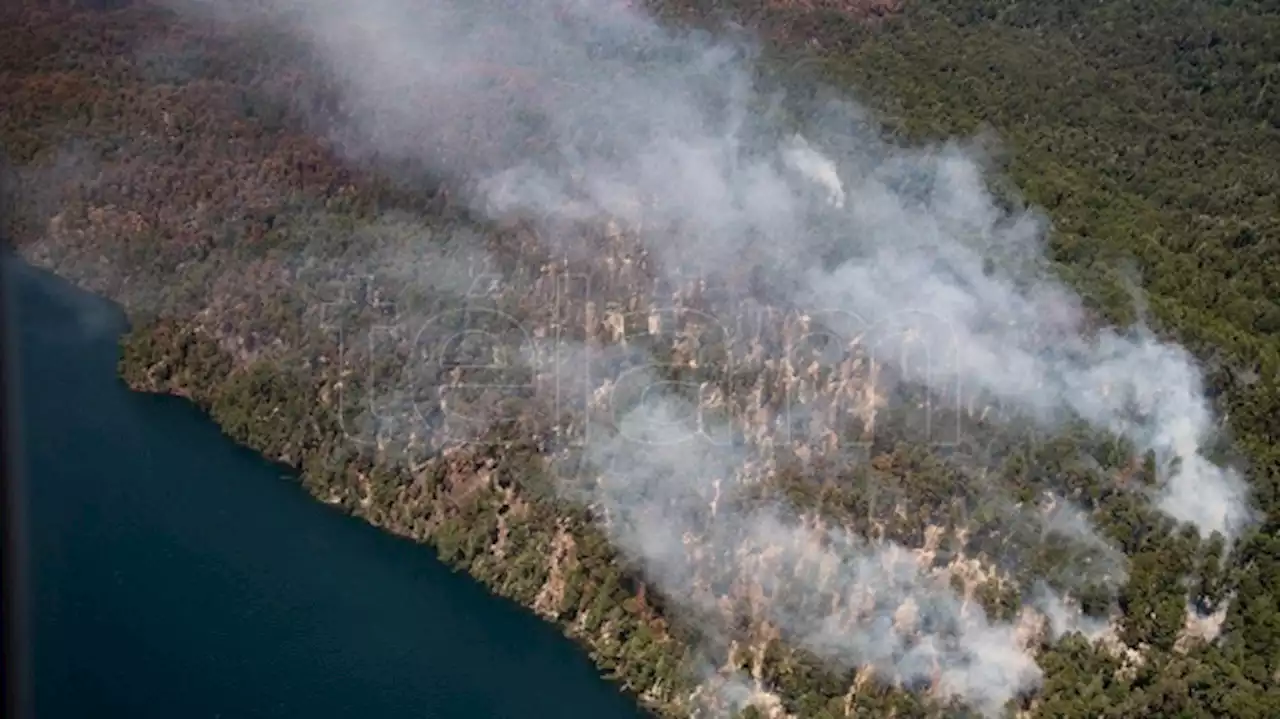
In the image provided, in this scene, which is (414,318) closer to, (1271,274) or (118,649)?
(118,649)

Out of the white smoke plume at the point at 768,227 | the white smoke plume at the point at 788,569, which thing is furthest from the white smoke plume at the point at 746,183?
the white smoke plume at the point at 788,569

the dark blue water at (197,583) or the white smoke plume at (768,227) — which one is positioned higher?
the white smoke plume at (768,227)

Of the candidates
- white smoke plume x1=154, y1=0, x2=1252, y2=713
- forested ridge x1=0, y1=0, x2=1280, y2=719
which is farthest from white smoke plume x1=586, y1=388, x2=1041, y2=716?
forested ridge x1=0, y1=0, x2=1280, y2=719

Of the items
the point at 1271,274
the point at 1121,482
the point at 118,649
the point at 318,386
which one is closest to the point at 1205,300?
the point at 1271,274

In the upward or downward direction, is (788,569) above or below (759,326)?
below

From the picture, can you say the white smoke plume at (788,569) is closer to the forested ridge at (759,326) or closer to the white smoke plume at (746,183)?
the forested ridge at (759,326)

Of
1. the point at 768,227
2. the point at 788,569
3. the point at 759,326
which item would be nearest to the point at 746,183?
the point at 768,227

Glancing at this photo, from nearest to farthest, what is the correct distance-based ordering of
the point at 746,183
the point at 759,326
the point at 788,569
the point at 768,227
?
the point at 788,569 < the point at 759,326 < the point at 768,227 < the point at 746,183

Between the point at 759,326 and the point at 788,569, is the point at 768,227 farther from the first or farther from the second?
the point at 788,569
